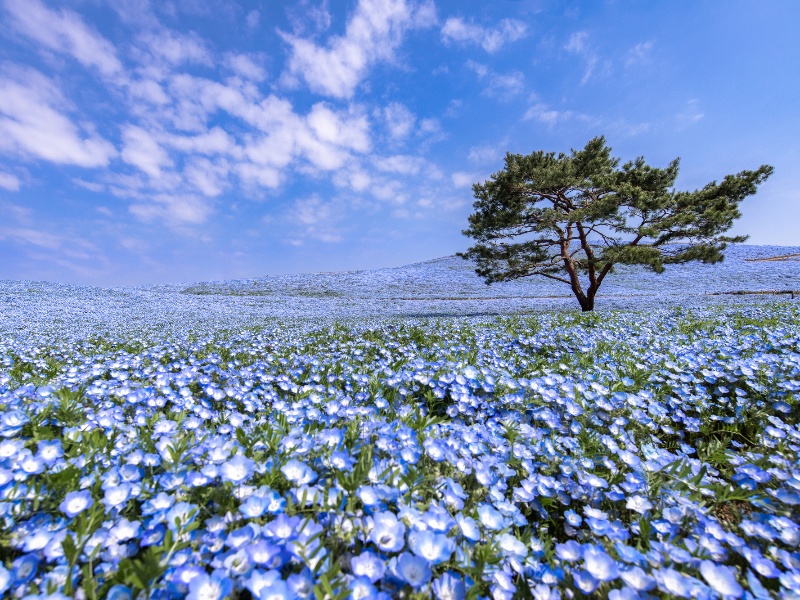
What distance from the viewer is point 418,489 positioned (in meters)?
1.85

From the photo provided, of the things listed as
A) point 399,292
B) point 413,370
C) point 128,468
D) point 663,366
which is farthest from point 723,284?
point 128,468

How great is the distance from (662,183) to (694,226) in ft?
8.86

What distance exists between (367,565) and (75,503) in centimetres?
119

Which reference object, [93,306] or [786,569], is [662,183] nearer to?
[786,569]

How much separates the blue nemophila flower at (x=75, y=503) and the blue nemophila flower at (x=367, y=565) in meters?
1.09

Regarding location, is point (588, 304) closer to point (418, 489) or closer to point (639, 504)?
point (639, 504)

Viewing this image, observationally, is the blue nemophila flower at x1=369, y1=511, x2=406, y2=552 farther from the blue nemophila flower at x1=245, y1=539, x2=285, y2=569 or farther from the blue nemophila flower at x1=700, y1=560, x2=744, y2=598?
the blue nemophila flower at x1=700, y1=560, x2=744, y2=598

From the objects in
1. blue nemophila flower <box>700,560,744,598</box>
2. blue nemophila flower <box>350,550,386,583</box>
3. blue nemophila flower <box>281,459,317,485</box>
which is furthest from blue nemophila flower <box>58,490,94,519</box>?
blue nemophila flower <box>700,560,744,598</box>

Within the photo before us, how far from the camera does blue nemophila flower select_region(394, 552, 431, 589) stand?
1.21 meters

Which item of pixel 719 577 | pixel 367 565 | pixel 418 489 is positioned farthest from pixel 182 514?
pixel 719 577

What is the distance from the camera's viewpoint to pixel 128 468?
65.9 inches

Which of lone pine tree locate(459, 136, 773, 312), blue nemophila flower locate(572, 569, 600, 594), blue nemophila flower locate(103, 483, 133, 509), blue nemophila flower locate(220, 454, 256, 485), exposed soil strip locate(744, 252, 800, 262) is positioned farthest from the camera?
exposed soil strip locate(744, 252, 800, 262)

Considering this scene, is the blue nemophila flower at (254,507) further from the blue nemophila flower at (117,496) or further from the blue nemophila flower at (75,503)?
the blue nemophila flower at (75,503)

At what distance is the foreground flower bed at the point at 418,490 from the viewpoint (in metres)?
1.29
